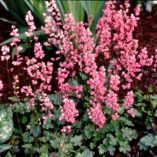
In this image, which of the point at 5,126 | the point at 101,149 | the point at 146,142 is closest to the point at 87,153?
A: the point at 101,149

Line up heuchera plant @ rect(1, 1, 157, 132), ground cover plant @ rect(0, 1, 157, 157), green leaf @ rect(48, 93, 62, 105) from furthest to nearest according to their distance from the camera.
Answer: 1. green leaf @ rect(48, 93, 62, 105)
2. ground cover plant @ rect(0, 1, 157, 157)
3. heuchera plant @ rect(1, 1, 157, 132)

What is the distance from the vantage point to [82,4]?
3955 mm

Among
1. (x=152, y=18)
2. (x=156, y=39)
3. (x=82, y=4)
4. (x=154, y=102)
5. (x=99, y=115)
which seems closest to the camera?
(x=99, y=115)

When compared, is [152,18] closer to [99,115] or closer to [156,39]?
[156,39]

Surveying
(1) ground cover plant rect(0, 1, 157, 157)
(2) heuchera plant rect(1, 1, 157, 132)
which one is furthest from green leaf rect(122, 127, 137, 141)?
(2) heuchera plant rect(1, 1, 157, 132)

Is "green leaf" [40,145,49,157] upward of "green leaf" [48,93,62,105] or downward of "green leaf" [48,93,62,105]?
downward

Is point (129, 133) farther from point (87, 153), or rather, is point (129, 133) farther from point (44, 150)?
point (44, 150)

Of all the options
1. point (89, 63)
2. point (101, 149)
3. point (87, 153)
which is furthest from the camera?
point (101, 149)

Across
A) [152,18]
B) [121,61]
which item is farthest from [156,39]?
[121,61]

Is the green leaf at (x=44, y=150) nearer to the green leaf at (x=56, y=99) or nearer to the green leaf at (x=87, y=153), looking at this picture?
the green leaf at (x=87, y=153)

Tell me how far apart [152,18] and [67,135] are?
6.57 ft

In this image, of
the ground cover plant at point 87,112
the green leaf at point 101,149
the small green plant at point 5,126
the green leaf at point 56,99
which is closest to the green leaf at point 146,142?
the ground cover plant at point 87,112

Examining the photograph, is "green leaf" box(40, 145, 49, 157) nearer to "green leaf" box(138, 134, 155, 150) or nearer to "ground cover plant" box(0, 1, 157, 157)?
"ground cover plant" box(0, 1, 157, 157)

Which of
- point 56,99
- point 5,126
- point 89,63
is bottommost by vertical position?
point 5,126
